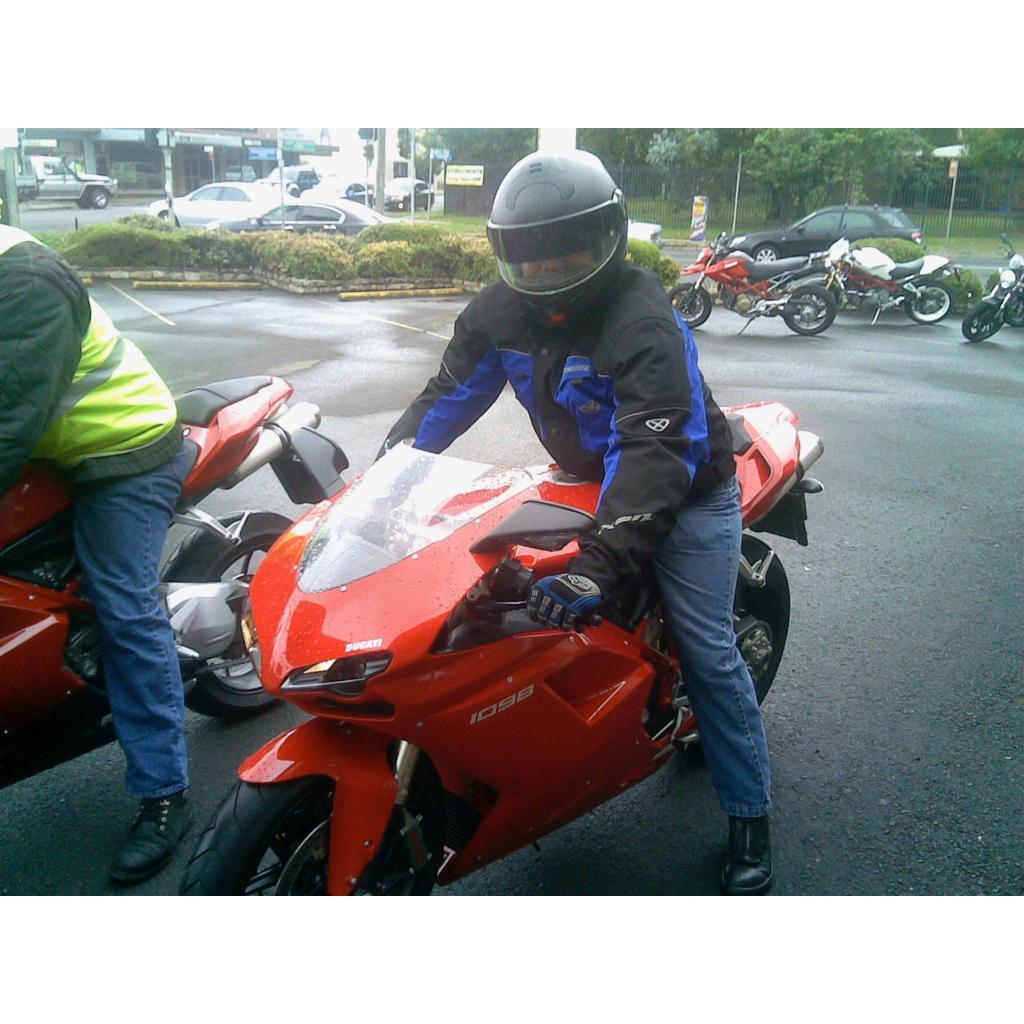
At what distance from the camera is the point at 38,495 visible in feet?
9.02

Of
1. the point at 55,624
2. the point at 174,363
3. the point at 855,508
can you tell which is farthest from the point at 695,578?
the point at 174,363

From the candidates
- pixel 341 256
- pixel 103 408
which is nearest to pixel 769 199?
pixel 341 256

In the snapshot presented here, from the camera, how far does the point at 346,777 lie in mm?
2084

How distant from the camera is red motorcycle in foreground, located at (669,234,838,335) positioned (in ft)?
39.5

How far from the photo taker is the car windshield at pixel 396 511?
6.97ft

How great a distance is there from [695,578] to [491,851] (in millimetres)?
838

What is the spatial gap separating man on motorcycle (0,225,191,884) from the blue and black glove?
132 cm

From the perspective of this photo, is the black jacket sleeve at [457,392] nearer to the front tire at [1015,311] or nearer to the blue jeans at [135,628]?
the blue jeans at [135,628]

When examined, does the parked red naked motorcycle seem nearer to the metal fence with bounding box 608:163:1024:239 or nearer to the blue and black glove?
the blue and black glove

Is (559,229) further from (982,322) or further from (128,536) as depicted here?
(982,322)

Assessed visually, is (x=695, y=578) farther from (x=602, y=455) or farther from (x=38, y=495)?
(x=38, y=495)

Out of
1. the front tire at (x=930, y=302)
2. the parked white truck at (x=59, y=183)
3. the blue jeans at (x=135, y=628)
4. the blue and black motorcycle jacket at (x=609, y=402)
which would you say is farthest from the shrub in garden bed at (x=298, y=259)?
the blue and black motorcycle jacket at (x=609, y=402)

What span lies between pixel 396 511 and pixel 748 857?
1354mm

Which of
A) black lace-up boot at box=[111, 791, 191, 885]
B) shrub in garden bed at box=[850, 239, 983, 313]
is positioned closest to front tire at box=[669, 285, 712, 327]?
shrub in garden bed at box=[850, 239, 983, 313]
